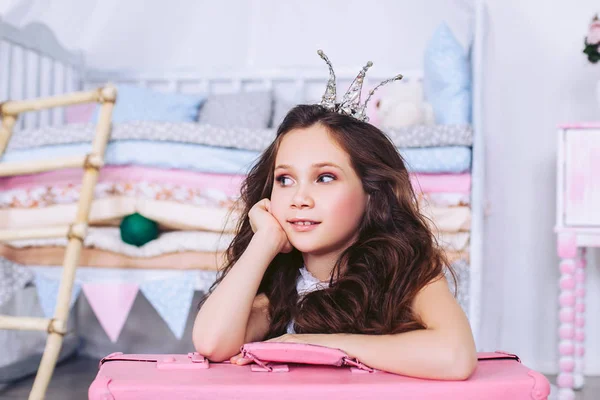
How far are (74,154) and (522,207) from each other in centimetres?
139

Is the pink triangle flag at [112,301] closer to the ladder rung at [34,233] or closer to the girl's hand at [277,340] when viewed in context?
the ladder rung at [34,233]

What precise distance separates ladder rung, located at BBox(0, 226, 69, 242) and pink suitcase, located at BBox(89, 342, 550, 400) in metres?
0.81

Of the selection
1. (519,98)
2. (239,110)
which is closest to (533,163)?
(519,98)

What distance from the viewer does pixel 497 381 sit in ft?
2.34

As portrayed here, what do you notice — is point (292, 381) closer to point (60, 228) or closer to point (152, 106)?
point (60, 228)

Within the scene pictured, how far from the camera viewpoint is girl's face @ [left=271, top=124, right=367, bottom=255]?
930mm

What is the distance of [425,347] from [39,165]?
1146mm

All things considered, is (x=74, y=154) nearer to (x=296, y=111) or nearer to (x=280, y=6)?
(x=296, y=111)

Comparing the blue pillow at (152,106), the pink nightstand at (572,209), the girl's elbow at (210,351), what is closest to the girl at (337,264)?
the girl's elbow at (210,351)

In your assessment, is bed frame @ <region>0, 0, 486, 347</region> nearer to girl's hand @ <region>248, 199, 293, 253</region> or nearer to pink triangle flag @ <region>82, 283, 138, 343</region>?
pink triangle flag @ <region>82, 283, 138, 343</region>

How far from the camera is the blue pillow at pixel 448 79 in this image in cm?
172

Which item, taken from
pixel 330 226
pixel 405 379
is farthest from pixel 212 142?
pixel 405 379

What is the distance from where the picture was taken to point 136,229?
161 centimetres

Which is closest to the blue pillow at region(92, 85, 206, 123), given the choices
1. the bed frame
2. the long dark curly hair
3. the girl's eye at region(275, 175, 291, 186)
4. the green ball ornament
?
the bed frame
